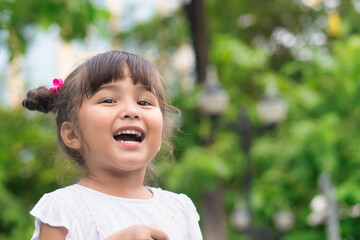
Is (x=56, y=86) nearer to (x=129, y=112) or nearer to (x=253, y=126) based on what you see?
(x=129, y=112)

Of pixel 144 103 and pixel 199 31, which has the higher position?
pixel 199 31

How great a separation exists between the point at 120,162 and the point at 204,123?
7554 mm

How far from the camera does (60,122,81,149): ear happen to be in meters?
1.79

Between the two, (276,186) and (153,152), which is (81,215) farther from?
(276,186)

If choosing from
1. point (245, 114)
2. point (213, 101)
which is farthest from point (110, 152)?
point (245, 114)

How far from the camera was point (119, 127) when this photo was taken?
1662 mm

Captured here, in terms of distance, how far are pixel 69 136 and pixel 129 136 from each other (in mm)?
225

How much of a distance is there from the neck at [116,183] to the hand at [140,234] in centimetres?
22

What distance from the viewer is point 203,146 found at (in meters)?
9.34

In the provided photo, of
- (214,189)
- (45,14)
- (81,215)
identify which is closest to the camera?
(81,215)

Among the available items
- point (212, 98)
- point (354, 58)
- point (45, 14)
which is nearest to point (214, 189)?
point (212, 98)

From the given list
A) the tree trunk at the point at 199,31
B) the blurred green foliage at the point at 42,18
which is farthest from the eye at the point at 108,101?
the tree trunk at the point at 199,31

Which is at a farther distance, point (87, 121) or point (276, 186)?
point (276, 186)

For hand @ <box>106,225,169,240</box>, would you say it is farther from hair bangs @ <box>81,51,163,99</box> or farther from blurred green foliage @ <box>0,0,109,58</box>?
blurred green foliage @ <box>0,0,109,58</box>
